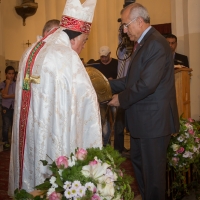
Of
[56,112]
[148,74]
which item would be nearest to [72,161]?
[56,112]

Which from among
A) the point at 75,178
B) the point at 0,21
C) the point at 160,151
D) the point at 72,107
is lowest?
the point at 160,151

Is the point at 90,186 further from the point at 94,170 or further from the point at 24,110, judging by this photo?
the point at 24,110

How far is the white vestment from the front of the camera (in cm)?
312

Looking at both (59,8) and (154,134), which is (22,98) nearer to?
(154,134)

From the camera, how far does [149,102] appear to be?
12.4ft

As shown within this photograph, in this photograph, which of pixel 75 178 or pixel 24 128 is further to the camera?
pixel 24 128

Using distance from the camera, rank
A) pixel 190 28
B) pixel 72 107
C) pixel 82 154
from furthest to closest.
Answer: pixel 190 28 < pixel 72 107 < pixel 82 154

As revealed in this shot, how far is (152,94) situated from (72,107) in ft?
3.09

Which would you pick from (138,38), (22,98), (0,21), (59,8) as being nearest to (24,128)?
(22,98)

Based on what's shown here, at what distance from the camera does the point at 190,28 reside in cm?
828

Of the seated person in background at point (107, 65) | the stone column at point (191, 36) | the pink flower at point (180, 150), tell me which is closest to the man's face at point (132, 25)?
the pink flower at point (180, 150)

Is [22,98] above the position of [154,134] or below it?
above

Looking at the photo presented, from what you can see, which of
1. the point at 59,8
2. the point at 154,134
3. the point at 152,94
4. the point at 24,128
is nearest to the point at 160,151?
the point at 154,134

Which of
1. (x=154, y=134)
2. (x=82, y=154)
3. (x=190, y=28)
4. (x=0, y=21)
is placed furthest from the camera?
(x=0, y=21)
